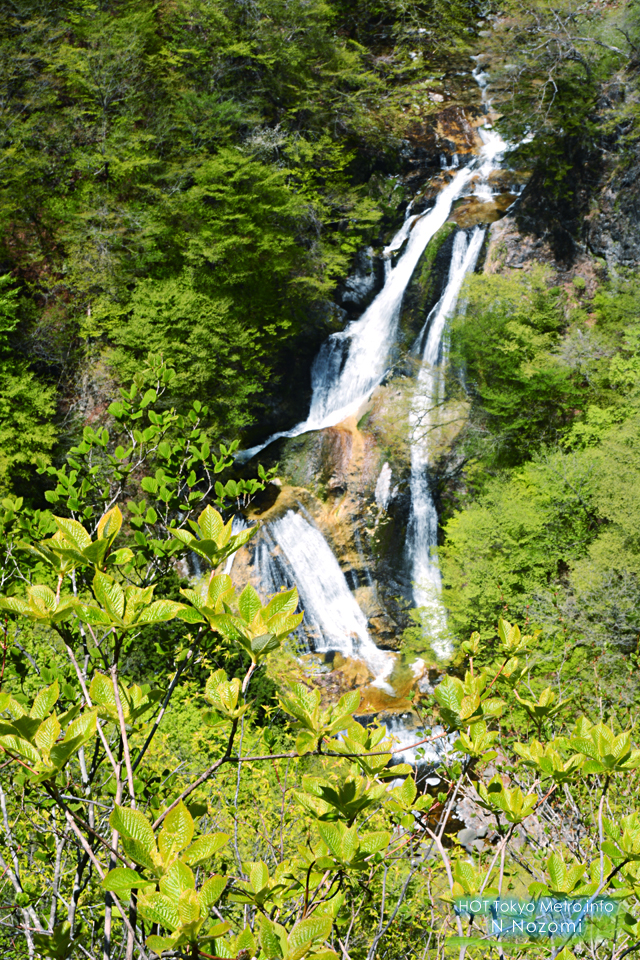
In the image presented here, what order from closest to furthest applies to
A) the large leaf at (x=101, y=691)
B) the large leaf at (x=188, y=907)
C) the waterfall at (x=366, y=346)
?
1. the large leaf at (x=188, y=907)
2. the large leaf at (x=101, y=691)
3. the waterfall at (x=366, y=346)

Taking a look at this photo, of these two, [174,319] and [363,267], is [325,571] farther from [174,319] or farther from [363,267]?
[363,267]

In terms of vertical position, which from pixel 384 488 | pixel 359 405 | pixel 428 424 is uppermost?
pixel 359 405

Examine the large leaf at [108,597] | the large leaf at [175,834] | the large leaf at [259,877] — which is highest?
the large leaf at [108,597]

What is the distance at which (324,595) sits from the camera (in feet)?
33.3

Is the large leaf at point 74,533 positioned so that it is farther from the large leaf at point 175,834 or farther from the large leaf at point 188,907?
the large leaf at point 188,907

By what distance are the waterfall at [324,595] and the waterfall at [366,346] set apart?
1918 millimetres

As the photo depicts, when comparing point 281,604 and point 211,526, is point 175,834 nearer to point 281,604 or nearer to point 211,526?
point 281,604

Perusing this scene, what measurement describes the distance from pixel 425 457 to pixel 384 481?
89 cm

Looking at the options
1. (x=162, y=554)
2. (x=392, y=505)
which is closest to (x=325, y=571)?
(x=392, y=505)

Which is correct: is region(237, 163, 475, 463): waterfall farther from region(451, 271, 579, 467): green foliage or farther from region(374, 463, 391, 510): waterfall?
region(451, 271, 579, 467): green foliage

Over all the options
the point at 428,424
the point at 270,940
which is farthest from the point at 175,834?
the point at 428,424

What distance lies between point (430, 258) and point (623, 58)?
4950 mm

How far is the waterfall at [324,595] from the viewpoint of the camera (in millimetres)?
9812

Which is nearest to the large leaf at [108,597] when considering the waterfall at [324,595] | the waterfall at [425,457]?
the waterfall at [324,595]
